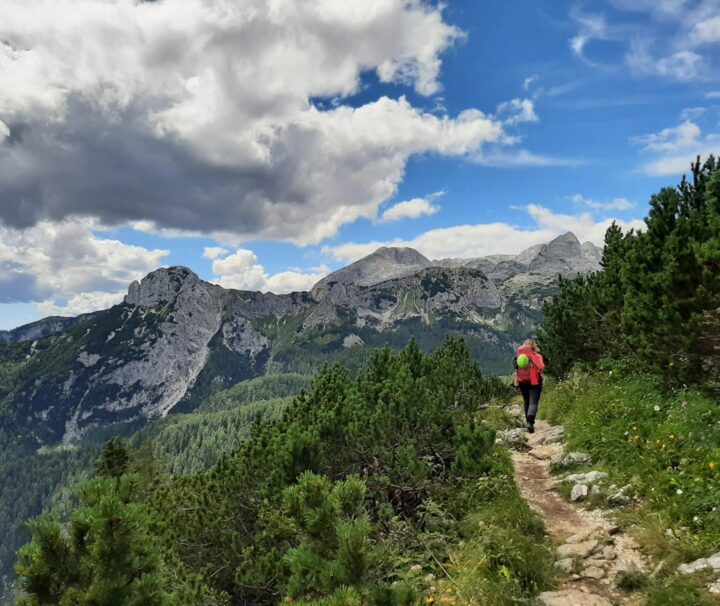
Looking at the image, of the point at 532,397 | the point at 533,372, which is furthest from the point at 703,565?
the point at 532,397

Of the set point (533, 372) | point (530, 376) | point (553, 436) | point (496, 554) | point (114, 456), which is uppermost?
point (533, 372)

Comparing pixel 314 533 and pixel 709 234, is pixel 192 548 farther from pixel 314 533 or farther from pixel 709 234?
pixel 709 234

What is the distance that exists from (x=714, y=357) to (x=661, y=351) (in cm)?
134

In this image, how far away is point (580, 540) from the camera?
8164 millimetres

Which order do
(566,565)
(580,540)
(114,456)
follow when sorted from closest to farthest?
1. (566,565)
2. (580,540)
3. (114,456)

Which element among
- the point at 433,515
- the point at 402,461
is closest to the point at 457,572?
the point at 433,515

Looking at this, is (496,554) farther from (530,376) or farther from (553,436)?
(530,376)

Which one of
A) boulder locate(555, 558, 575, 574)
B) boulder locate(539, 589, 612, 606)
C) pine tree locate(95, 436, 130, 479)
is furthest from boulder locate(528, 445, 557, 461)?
pine tree locate(95, 436, 130, 479)

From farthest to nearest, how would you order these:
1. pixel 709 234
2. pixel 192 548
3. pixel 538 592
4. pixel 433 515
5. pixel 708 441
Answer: pixel 192 548, pixel 709 234, pixel 433 515, pixel 708 441, pixel 538 592

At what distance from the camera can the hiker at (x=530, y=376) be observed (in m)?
17.4

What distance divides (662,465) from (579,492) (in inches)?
71.4

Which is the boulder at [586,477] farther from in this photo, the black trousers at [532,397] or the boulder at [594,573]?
the black trousers at [532,397]

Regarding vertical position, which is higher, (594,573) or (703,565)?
(703,565)

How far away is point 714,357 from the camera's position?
10734 millimetres
